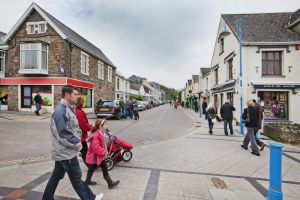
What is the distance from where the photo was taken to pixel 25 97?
1825cm

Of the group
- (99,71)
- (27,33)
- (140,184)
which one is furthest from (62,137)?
(99,71)

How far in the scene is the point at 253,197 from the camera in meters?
3.49

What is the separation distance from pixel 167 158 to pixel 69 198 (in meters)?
3.11

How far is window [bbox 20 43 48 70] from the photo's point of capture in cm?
1705

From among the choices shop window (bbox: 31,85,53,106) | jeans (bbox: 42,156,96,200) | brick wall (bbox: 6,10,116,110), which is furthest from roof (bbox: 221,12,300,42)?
shop window (bbox: 31,85,53,106)

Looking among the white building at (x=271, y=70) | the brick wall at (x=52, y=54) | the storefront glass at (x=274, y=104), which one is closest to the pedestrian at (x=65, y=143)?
the white building at (x=271, y=70)

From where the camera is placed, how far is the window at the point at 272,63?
14500mm

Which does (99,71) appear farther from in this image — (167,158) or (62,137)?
(62,137)

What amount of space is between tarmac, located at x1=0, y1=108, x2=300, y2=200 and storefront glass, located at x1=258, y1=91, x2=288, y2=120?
8990mm

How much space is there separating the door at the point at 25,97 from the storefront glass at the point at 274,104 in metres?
20.2

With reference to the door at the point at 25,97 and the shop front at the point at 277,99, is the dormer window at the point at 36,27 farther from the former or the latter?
the shop front at the point at 277,99

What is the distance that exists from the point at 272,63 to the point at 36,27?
20.9 meters

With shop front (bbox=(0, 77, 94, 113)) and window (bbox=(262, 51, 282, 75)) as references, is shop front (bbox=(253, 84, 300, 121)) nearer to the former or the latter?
window (bbox=(262, 51, 282, 75))

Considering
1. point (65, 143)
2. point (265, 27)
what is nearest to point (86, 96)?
point (265, 27)
